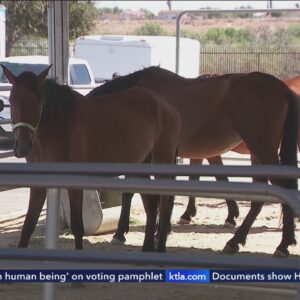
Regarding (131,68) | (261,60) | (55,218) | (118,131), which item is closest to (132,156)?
Answer: (118,131)

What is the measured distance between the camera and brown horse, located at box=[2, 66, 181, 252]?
5898mm

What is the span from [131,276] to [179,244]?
4.77 meters

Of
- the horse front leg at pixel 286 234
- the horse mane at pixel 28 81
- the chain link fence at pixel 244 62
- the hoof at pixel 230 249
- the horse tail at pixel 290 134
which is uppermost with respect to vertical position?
the horse mane at pixel 28 81

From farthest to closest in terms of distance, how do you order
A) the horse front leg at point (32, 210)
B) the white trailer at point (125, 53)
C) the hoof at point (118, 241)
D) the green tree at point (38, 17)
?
the green tree at point (38, 17), the white trailer at point (125, 53), the hoof at point (118, 241), the horse front leg at point (32, 210)

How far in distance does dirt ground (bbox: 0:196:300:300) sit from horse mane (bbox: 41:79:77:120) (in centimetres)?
138

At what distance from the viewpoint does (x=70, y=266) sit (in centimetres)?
307

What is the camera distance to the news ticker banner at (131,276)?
313cm

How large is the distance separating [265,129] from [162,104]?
3.86 ft

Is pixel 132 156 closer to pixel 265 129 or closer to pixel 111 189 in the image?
pixel 265 129

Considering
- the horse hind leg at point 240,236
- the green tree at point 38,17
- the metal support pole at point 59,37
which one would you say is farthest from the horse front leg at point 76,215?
the green tree at point 38,17

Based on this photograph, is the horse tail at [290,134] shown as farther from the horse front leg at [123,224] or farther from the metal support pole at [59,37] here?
the metal support pole at [59,37]

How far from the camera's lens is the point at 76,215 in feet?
20.4

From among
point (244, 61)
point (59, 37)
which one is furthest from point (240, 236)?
point (244, 61)

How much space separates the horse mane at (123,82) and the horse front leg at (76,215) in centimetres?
145
